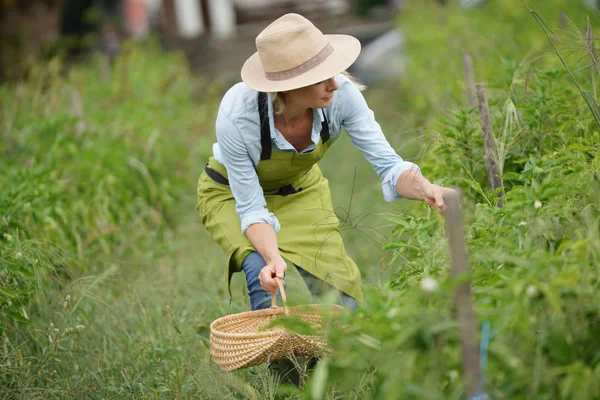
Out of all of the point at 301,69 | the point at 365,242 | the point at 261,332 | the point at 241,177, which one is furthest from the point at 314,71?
the point at 365,242

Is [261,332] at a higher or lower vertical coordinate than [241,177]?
lower

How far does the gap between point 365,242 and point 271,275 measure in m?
2.20

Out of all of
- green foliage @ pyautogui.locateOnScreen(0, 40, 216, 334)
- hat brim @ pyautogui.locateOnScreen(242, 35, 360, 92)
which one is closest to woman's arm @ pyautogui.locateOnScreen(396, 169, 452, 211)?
hat brim @ pyautogui.locateOnScreen(242, 35, 360, 92)

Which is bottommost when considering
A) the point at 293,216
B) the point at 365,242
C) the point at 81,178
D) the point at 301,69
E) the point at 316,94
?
the point at 365,242

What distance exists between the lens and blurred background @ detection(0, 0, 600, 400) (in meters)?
1.98

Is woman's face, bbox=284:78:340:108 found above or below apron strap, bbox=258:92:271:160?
above

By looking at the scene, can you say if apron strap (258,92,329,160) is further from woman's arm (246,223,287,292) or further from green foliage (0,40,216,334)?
green foliage (0,40,216,334)

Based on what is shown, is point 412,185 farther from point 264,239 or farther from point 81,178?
point 81,178

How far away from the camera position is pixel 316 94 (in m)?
2.93

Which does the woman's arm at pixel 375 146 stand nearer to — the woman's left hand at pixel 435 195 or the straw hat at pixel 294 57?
the woman's left hand at pixel 435 195

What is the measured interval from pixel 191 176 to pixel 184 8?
21.0 meters

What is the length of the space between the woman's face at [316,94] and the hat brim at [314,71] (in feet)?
0.22

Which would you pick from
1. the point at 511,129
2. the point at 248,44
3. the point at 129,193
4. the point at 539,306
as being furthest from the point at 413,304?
the point at 248,44

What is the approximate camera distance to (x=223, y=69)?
14.4 metres
